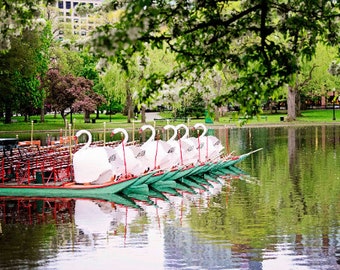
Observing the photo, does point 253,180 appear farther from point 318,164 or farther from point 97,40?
point 97,40

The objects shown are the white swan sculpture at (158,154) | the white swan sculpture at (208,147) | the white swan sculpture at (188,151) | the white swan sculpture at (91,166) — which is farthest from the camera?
the white swan sculpture at (208,147)

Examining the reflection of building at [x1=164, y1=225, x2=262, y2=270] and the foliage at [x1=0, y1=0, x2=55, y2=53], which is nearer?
the foliage at [x1=0, y1=0, x2=55, y2=53]

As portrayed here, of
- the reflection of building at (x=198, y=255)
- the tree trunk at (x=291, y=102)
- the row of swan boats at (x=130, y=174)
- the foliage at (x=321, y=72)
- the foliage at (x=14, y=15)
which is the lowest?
the reflection of building at (x=198, y=255)

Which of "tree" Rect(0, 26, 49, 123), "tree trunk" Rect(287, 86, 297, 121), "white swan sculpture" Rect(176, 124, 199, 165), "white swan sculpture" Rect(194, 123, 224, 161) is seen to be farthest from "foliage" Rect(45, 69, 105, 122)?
"white swan sculpture" Rect(176, 124, 199, 165)

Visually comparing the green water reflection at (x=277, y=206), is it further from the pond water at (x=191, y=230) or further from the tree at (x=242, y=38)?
the tree at (x=242, y=38)

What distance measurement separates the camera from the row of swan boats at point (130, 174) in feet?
88.0

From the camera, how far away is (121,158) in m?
29.6

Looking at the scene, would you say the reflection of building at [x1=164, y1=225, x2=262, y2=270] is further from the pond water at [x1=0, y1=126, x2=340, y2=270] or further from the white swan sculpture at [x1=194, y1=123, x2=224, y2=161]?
the white swan sculpture at [x1=194, y1=123, x2=224, y2=161]

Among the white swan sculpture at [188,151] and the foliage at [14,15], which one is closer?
the foliage at [14,15]

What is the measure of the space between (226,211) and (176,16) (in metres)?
12.4

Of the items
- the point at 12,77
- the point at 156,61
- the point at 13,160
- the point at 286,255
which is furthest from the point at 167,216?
the point at 156,61

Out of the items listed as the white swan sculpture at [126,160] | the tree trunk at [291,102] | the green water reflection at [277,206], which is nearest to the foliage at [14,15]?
the green water reflection at [277,206]

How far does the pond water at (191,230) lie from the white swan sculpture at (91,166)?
1615 millimetres

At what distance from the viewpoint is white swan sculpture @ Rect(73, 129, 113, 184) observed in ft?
89.1
